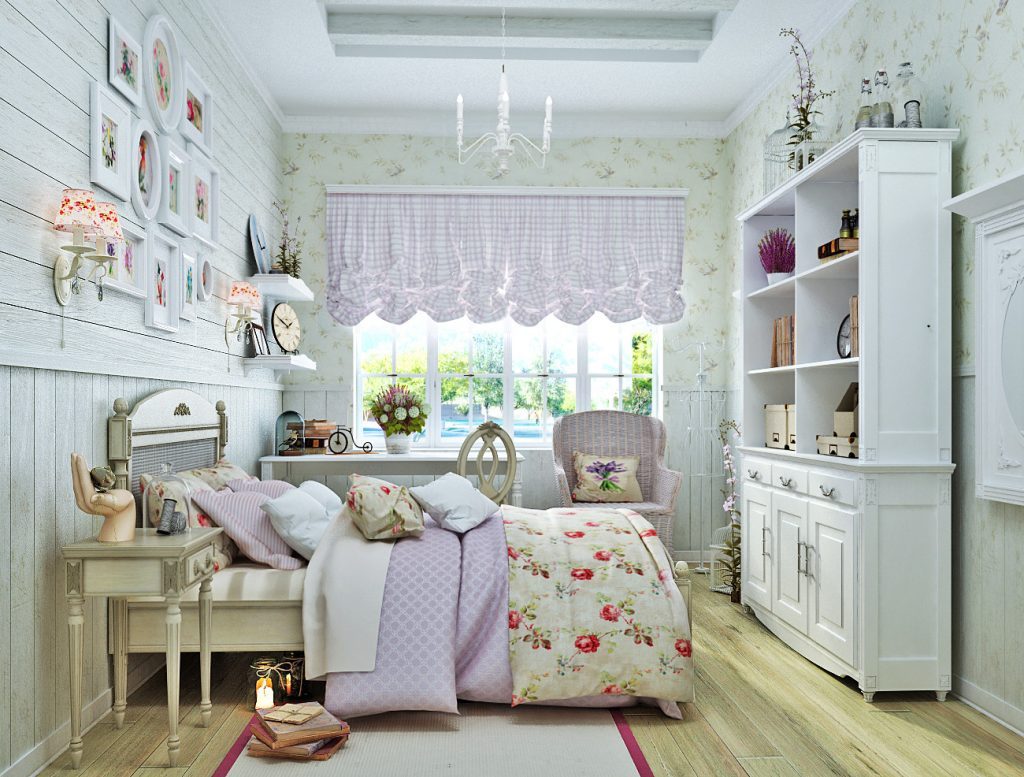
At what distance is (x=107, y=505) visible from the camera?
2.59m

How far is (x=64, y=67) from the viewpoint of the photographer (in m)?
2.75

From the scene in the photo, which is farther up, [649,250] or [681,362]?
[649,250]

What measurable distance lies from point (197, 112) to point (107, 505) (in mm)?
2265

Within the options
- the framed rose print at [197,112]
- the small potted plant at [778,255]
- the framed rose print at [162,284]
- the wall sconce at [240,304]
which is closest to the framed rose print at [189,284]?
the framed rose print at [162,284]

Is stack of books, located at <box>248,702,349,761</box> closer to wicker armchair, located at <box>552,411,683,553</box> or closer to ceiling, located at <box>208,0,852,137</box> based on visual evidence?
wicker armchair, located at <box>552,411,683,553</box>

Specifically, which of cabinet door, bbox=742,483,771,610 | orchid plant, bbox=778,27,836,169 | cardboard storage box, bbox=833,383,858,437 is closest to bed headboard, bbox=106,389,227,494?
cabinet door, bbox=742,483,771,610

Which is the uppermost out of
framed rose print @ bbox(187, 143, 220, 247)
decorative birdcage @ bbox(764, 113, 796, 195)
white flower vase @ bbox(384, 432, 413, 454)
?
decorative birdcage @ bbox(764, 113, 796, 195)

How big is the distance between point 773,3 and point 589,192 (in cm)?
199

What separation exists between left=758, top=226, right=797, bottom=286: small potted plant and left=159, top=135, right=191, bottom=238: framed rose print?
9.62 feet

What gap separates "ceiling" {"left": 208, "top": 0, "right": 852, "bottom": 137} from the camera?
4410mm

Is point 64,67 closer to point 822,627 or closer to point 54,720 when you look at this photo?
point 54,720

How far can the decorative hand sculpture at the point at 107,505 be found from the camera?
2.55 meters

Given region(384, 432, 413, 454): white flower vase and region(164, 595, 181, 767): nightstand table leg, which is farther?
region(384, 432, 413, 454): white flower vase

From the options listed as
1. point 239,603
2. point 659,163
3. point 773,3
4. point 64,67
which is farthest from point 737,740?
point 659,163
